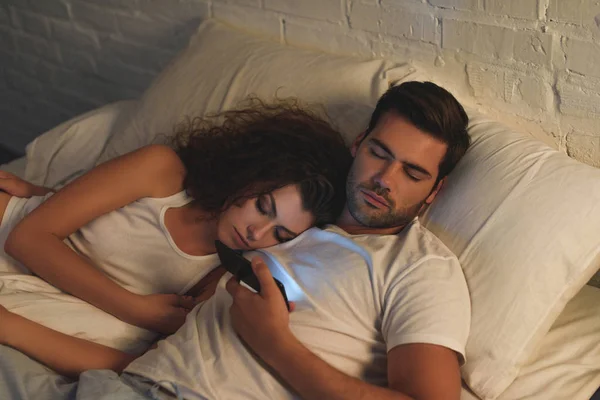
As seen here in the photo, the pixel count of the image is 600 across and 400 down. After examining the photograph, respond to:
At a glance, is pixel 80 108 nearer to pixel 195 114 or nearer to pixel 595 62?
pixel 195 114

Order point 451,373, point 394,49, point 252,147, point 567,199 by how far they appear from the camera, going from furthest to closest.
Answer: point 394,49 < point 252,147 < point 567,199 < point 451,373

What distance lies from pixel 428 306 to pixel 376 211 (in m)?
0.21

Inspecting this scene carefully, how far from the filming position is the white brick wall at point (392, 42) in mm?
1210

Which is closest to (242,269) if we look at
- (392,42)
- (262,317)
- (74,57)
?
(262,317)

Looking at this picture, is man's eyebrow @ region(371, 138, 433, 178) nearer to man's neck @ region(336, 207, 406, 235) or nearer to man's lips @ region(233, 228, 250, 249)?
man's neck @ region(336, 207, 406, 235)

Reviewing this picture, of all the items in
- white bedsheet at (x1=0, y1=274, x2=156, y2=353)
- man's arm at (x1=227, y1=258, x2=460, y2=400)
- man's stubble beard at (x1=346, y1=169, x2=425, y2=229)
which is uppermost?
man's stubble beard at (x1=346, y1=169, x2=425, y2=229)

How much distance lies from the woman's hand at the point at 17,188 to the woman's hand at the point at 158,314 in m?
0.40

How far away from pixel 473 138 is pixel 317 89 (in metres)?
0.34

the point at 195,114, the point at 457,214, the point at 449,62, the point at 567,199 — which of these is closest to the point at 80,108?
the point at 195,114

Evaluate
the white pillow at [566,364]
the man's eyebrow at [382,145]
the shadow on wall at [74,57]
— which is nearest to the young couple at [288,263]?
the man's eyebrow at [382,145]

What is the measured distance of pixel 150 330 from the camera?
1283 millimetres

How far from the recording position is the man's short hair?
1.16 meters

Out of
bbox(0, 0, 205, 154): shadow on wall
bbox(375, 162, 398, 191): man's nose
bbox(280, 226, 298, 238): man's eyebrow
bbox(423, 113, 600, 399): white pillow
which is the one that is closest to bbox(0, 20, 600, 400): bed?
bbox(423, 113, 600, 399): white pillow

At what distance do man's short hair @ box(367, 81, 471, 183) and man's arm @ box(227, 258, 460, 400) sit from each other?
0.34 meters
